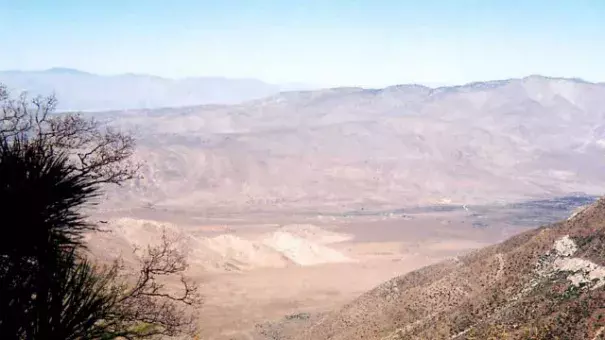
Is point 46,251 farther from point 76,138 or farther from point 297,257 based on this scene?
point 297,257

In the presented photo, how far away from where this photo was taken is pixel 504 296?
24266 millimetres

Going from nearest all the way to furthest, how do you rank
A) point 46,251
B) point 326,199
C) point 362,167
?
1. point 46,251
2. point 326,199
3. point 362,167

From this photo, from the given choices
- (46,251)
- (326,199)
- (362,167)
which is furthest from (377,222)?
(46,251)

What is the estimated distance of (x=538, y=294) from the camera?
71.9 feet

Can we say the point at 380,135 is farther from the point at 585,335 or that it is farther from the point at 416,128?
the point at 585,335

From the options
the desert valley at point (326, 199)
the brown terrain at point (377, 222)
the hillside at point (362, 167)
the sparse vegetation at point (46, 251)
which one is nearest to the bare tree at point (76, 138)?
the sparse vegetation at point (46, 251)

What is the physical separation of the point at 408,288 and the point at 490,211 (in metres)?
86.2

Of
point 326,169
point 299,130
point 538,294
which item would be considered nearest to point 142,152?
point 326,169

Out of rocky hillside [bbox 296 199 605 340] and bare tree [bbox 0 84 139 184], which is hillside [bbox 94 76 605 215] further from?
bare tree [bbox 0 84 139 184]

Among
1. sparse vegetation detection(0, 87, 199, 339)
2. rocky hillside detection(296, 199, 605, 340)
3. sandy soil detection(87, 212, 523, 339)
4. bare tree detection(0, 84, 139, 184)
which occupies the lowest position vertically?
sandy soil detection(87, 212, 523, 339)

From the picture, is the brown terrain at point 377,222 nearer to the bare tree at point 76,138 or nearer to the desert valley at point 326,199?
the desert valley at point 326,199

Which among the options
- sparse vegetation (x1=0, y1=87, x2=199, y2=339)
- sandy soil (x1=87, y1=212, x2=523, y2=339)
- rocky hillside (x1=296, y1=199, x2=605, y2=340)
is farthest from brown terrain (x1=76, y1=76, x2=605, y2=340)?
sparse vegetation (x1=0, y1=87, x2=199, y2=339)

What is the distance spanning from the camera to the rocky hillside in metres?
18.6

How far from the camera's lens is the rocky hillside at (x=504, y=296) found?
732 inches
